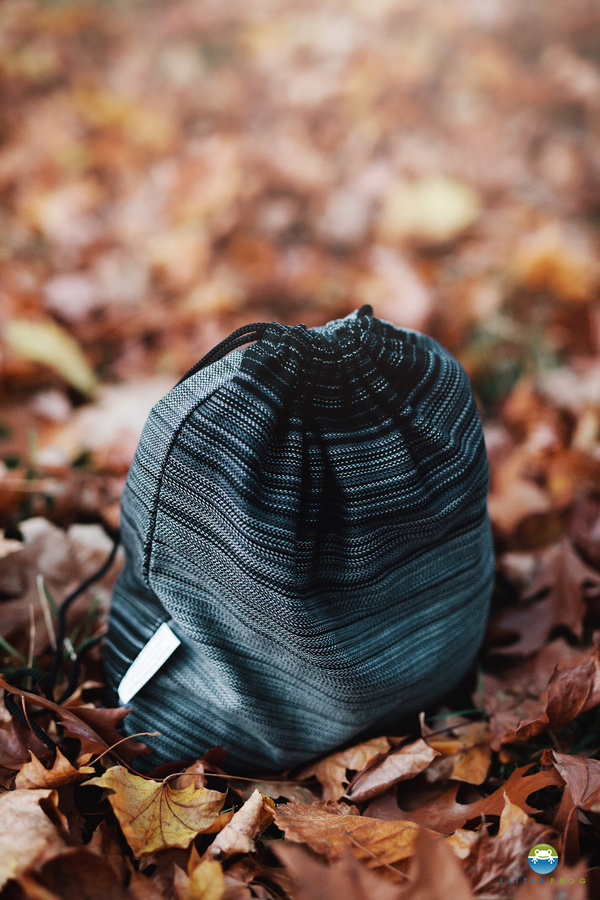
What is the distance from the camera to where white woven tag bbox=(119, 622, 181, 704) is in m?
0.81

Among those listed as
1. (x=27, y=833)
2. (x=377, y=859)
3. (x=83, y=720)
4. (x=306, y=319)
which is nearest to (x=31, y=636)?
(x=83, y=720)

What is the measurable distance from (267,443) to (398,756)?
50 cm

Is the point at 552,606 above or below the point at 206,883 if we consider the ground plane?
below

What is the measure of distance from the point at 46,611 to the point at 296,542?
60cm

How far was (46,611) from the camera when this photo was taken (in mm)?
1073

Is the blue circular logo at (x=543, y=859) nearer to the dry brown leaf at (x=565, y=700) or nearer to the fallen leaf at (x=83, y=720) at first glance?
the dry brown leaf at (x=565, y=700)

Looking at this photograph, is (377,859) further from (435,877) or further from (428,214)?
(428,214)

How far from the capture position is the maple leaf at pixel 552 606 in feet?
Result: 3.58

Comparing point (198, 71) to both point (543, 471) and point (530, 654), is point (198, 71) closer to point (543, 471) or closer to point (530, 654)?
point (543, 471)

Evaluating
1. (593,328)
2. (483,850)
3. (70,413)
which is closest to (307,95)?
(593,328)

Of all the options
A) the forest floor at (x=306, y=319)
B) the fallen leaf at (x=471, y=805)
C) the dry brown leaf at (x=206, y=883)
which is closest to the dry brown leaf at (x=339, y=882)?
the forest floor at (x=306, y=319)

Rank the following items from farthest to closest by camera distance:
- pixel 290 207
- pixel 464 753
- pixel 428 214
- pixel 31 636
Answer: pixel 290 207, pixel 428 214, pixel 31 636, pixel 464 753

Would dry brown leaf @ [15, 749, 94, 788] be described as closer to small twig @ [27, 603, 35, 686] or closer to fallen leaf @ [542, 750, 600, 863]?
small twig @ [27, 603, 35, 686]

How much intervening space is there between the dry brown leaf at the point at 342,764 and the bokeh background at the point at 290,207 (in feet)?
2.21
